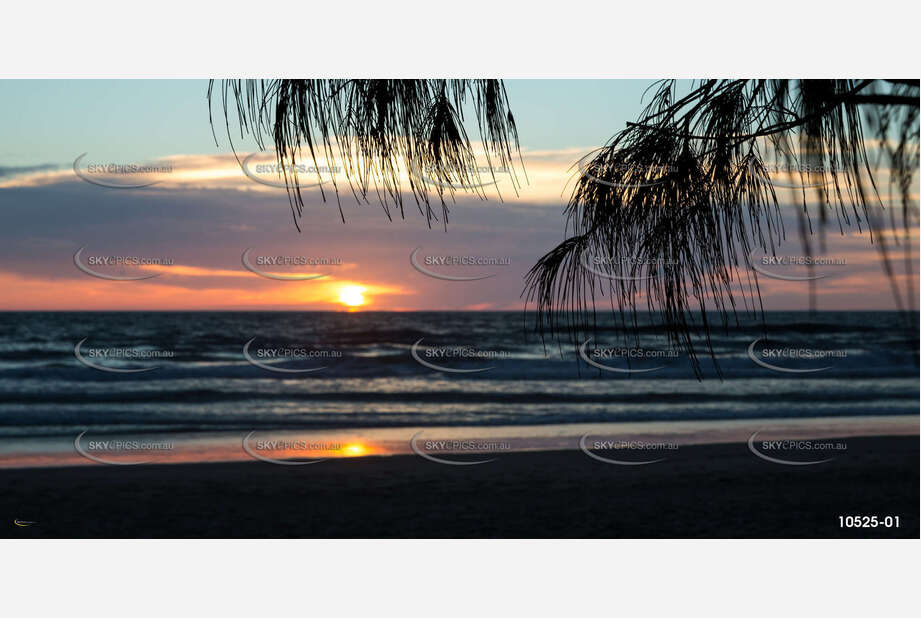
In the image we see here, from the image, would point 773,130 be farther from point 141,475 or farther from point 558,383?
point 558,383

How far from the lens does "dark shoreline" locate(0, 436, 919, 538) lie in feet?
13.1

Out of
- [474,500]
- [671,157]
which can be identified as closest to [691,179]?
[671,157]

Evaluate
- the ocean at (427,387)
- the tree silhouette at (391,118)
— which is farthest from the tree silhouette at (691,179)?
the ocean at (427,387)

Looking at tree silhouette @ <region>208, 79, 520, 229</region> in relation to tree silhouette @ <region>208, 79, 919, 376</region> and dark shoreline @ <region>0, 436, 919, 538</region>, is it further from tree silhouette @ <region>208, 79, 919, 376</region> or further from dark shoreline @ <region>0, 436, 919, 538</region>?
dark shoreline @ <region>0, 436, 919, 538</region>

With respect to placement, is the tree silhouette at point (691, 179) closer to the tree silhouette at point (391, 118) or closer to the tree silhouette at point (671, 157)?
the tree silhouette at point (671, 157)

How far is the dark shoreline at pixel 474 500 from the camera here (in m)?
3.99

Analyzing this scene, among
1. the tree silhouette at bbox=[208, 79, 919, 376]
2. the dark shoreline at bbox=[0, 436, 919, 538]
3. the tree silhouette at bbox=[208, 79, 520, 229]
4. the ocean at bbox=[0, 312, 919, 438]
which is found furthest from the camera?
the ocean at bbox=[0, 312, 919, 438]

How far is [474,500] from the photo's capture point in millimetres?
4172

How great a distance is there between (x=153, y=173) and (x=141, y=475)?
150 centimetres

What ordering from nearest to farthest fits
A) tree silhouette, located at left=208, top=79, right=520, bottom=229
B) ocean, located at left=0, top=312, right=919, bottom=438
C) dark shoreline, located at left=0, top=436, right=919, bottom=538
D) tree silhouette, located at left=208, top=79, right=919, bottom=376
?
tree silhouette, located at left=208, top=79, right=919, bottom=376, tree silhouette, located at left=208, top=79, right=520, bottom=229, dark shoreline, located at left=0, top=436, right=919, bottom=538, ocean, located at left=0, top=312, right=919, bottom=438

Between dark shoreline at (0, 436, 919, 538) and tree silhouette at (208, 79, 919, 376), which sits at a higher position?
tree silhouette at (208, 79, 919, 376)

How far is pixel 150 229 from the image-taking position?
13.9 ft

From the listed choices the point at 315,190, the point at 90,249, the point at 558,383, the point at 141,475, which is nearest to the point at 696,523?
the point at 315,190

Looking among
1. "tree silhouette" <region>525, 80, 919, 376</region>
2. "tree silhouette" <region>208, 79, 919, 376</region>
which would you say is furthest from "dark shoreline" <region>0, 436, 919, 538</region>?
"tree silhouette" <region>525, 80, 919, 376</region>
